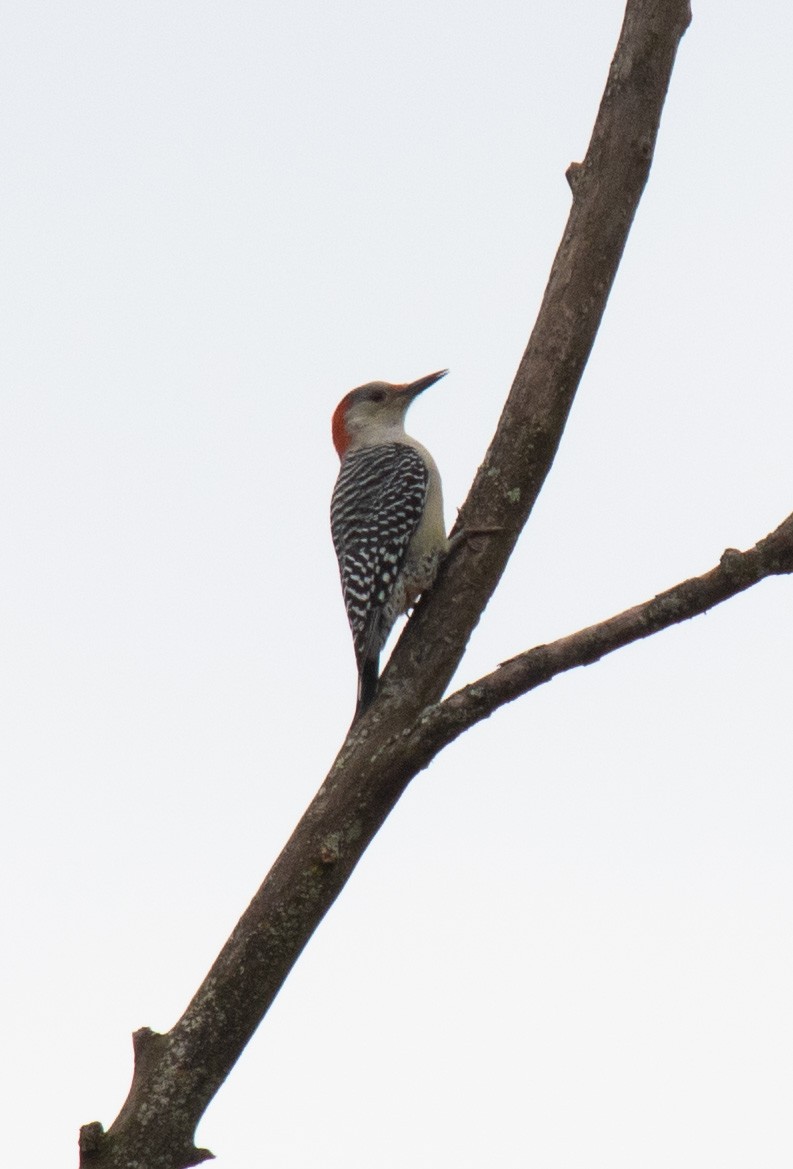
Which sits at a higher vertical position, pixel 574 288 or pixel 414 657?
pixel 574 288

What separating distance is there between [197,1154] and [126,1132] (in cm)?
22

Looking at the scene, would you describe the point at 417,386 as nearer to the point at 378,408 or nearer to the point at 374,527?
the point at 378,408

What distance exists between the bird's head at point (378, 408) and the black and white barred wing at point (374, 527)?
427mm

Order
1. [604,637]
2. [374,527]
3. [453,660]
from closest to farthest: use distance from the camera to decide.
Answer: [604,637]
[453,660]
[374,527]

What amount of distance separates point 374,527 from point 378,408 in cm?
178

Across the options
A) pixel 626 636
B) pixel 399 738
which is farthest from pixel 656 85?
pixel 399 738

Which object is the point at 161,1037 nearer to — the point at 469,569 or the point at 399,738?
the point at 399,738

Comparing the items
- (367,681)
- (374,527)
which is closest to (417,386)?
(374,527)

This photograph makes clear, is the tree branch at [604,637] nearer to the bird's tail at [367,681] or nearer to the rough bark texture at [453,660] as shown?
the rough bark texture at [453,660]

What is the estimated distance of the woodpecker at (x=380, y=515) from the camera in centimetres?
707

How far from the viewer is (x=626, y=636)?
4.87m

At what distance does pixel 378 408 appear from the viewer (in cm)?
934

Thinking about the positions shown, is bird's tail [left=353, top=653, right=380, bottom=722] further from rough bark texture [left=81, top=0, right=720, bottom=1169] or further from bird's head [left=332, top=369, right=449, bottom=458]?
bird's head [left=332, top=369, right=449, bottom=458]

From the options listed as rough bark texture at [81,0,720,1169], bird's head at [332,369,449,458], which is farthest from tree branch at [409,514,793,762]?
bird's head at [332,369,449,458]
